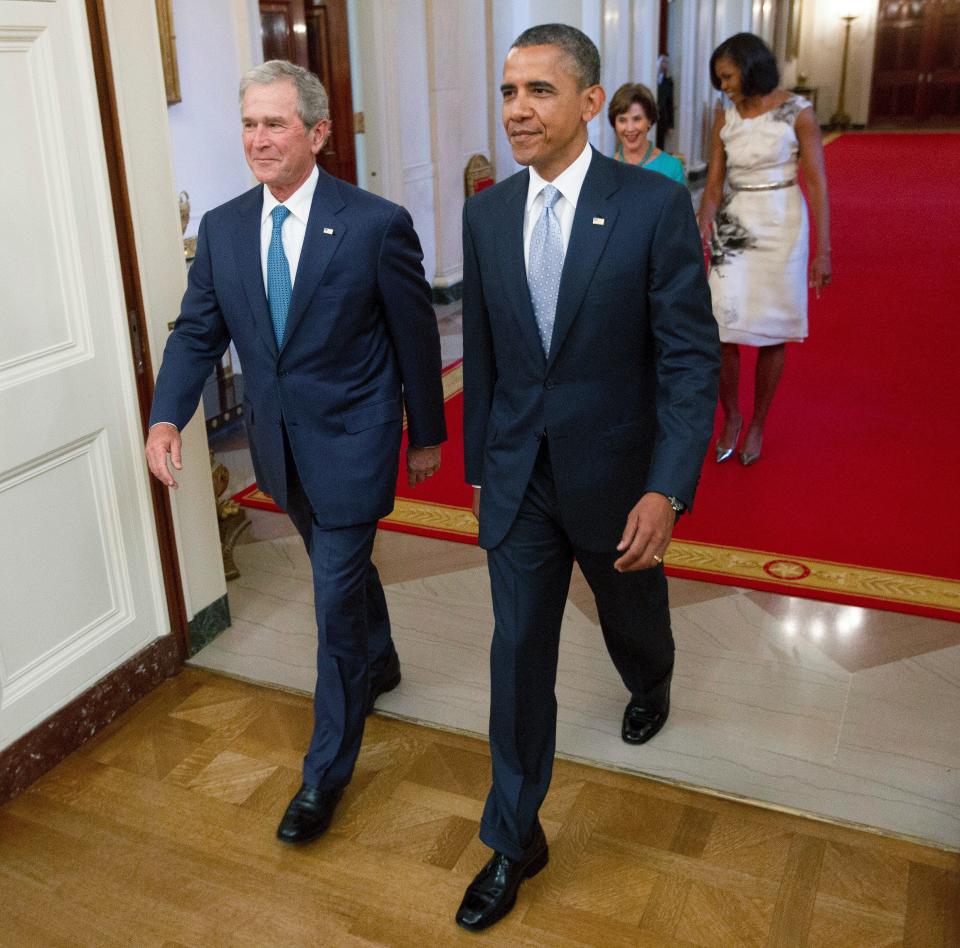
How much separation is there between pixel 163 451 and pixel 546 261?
0.99 metres

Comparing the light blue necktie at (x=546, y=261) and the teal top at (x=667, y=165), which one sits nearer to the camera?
the light blue necktie at (x=546, y=261)

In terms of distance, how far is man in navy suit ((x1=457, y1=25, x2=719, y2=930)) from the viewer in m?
2.10

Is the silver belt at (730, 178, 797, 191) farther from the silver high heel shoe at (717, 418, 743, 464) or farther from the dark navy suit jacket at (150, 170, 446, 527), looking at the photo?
Answer: the dark navy suit jacket at (150, 170, 446, 527)

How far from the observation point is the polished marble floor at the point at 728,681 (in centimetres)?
285

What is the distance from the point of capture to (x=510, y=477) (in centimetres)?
233

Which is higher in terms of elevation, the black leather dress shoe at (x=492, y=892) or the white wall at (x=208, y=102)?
the white wall at (x=208, y=102)

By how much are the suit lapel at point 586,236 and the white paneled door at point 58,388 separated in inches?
54.8

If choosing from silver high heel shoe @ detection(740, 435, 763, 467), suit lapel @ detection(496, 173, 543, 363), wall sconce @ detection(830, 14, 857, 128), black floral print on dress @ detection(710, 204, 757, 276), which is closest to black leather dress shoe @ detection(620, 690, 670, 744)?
suit lapel @ detection(496, 173, 543, 363)

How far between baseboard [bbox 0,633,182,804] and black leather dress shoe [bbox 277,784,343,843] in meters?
0.72

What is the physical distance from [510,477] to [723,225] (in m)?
2.87

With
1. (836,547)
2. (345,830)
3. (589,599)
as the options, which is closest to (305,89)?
(345,830)

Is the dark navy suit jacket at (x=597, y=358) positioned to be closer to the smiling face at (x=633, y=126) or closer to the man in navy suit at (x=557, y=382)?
the man in navy suit at (x=557, y=382)

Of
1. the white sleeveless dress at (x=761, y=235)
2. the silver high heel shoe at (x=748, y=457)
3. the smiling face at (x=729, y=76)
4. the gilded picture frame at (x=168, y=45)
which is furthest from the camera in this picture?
the gilded picture frame at (x=168, y=45)

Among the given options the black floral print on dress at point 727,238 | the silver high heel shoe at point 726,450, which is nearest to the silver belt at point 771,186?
the black floral print on dress at point 727,238
